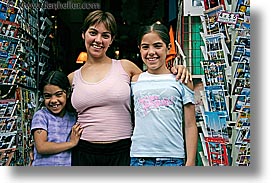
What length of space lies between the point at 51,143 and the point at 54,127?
0.51ft

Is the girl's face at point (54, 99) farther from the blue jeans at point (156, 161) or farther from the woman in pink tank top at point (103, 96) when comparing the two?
the blue jeans at point (156, 161)

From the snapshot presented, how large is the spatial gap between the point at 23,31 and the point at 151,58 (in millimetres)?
1250

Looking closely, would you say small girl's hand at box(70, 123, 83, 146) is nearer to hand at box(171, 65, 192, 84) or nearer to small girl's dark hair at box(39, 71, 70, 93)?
small girl's dark hair at box(39, 71, 70, 93)

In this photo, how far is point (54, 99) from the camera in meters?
5.77

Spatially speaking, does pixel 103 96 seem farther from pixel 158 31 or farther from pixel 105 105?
pixel 158 31

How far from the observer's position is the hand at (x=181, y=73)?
5.68 meters

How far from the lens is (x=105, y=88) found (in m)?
5.62

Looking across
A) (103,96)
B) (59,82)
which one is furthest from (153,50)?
(59,82)

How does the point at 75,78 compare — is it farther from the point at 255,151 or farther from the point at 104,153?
the point at 255,151

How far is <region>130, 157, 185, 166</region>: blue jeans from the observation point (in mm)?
5664

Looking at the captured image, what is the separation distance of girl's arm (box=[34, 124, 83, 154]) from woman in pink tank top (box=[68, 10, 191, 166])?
0.06m

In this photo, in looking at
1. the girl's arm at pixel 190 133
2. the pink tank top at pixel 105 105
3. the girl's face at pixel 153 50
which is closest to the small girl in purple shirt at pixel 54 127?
the pink tank top at pixel 105 105

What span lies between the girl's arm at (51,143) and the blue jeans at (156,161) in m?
0.59

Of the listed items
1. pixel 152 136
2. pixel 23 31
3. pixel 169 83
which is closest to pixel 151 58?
pixel 169 83
